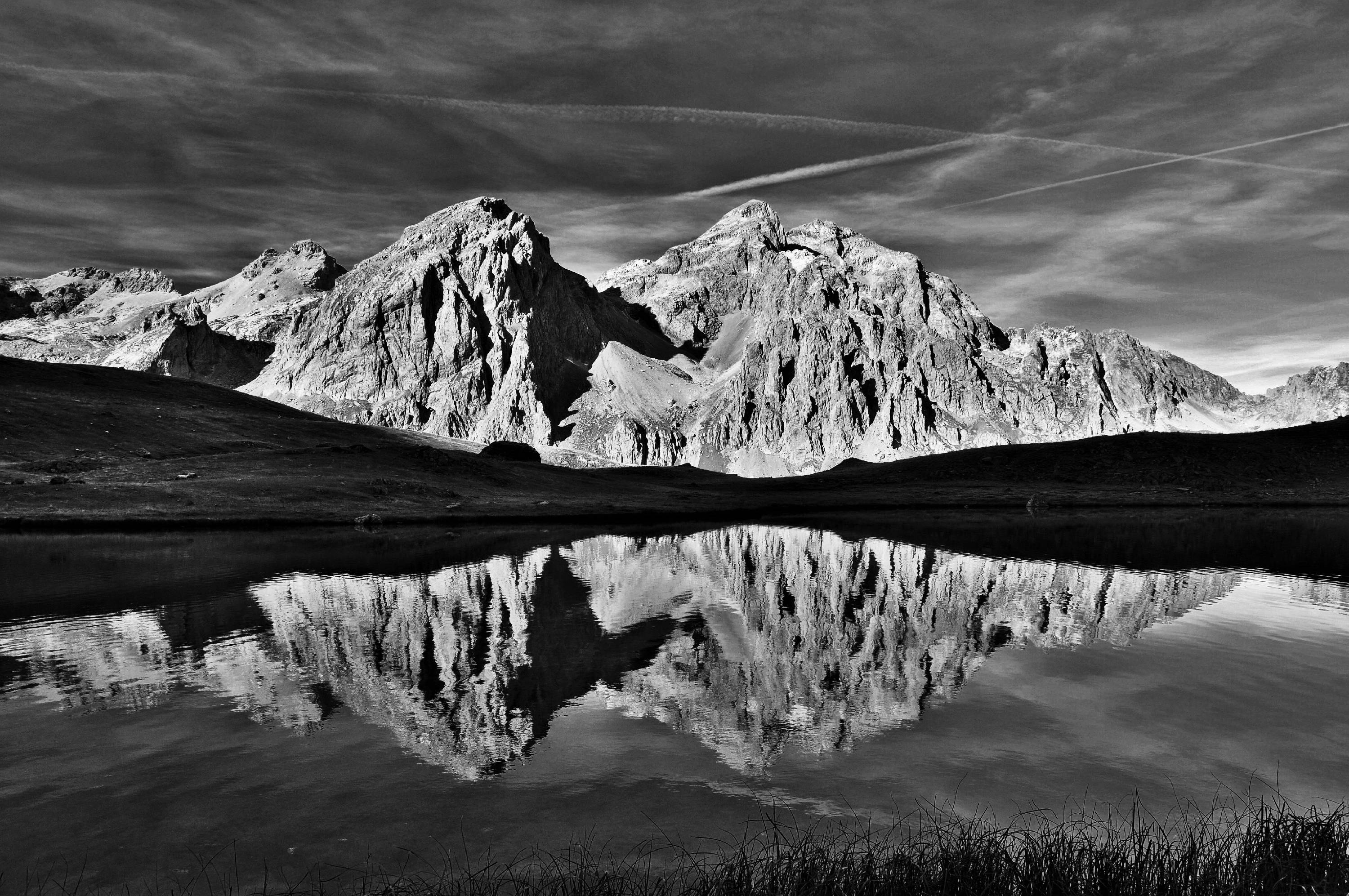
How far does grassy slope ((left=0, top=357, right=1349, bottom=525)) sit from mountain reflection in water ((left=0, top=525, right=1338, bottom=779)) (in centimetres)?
4474

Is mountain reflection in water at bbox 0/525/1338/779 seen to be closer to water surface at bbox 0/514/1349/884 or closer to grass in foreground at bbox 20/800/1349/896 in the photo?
water surface at bbox 0/514/1349/884

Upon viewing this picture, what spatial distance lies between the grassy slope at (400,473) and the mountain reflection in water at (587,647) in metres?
44.7

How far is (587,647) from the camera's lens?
27484mm

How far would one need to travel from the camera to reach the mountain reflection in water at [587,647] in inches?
761

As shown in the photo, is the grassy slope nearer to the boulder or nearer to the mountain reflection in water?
the boulder

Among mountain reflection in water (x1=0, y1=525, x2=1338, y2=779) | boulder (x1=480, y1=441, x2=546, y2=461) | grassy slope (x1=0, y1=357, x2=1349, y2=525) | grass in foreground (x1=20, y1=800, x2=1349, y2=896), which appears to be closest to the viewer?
grass in foreground (x1=20, y1=800, x2=1349, y2=896)

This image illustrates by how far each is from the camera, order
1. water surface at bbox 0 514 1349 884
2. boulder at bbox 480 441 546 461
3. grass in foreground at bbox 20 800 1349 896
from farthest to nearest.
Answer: boulder at bbox 480 441 546 461 < water surface at bbox 0 514 1349 884 < grass in foreground at bbox 20 800 1349 896

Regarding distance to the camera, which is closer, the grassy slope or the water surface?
the water surface

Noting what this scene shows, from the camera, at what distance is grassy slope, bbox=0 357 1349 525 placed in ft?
264

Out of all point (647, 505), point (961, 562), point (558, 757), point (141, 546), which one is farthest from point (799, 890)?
point (647, 505)

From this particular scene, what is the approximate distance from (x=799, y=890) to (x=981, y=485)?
153 m

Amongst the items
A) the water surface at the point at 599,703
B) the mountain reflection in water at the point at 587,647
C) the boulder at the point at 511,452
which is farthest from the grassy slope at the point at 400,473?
the mountain reflection in water at the point at 587,647

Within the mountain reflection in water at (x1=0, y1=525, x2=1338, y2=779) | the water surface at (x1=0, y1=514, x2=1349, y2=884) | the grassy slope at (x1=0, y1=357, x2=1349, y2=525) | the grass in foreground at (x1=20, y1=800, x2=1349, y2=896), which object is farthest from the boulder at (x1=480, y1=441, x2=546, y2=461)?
the grass in foreground at (x1=20, y1=800, x2=1349, y2=896)

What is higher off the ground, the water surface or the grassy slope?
the grassy slope
